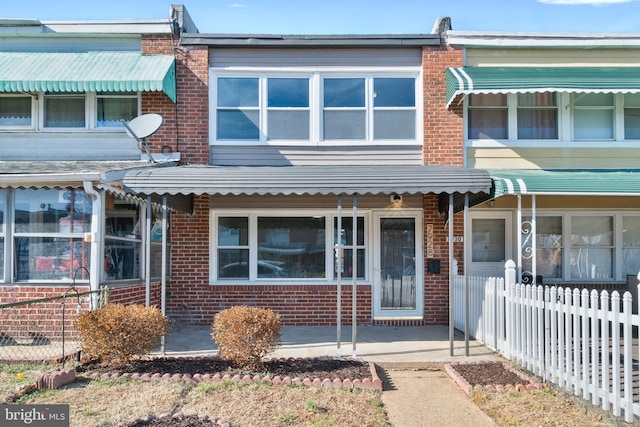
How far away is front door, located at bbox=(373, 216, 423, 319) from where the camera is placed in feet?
37.4

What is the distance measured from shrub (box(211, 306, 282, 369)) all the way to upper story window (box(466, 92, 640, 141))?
21.7 feet

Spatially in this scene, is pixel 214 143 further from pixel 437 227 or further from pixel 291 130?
pixel 437 227

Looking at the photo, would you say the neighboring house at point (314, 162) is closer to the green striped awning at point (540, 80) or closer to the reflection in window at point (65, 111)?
the green striped awning at point (540, 80)

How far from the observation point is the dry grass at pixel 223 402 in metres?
5.42

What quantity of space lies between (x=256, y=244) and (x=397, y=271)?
3.05m

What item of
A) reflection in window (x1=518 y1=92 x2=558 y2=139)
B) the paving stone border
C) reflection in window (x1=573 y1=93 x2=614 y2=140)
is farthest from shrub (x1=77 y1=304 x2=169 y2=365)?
reflection in window (x1=573 y1=93 x2=614 y2=140)

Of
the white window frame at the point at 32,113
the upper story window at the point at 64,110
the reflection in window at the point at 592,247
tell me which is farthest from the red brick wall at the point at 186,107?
the reflection in window at the point at 592,247

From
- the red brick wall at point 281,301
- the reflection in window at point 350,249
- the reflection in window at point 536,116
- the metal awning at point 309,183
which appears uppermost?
the reflection in window at point 536,116

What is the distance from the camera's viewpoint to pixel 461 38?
1141 cm

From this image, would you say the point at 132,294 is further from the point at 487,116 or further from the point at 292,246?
the point at 487,116

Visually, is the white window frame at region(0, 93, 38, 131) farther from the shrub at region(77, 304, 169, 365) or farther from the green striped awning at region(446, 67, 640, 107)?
the green striped awning at region(446, 67, 640, 107)

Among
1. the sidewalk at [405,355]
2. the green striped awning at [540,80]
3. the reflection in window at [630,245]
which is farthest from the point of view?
the reflection in window at [630,245]

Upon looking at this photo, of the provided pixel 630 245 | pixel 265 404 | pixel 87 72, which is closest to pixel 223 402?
pixel 265 404

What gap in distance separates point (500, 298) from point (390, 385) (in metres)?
2.37
